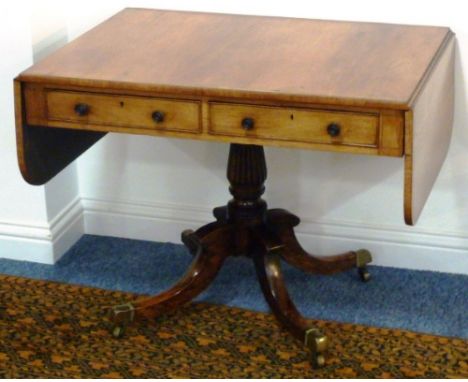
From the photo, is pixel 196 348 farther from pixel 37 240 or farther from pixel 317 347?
pixel 37 240

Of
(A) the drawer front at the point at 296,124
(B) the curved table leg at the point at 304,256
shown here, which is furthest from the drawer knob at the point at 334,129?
(B) the curved table leg at the point at 304,256

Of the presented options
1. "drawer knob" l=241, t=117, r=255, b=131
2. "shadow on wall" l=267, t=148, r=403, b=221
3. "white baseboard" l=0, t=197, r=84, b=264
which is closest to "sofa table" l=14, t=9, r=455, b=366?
"drawer knob" l=241, t=117, r=255, b=131

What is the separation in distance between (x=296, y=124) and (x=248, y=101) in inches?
4.8

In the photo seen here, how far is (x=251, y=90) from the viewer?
2.31m

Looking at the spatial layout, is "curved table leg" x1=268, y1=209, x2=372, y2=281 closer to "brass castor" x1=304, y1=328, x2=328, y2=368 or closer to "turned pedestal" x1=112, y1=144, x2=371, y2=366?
"turned pedestal" x1=112, y1=144, x2=371, y2=366

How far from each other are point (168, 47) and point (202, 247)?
0.59 m

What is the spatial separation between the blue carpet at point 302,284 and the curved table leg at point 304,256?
0.06m

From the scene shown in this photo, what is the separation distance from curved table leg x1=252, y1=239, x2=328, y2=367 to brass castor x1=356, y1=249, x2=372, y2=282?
33 centimetres

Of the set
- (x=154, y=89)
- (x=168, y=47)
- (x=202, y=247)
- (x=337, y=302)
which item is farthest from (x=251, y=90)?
(x=337, y=302)

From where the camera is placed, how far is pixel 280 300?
279 centimetres

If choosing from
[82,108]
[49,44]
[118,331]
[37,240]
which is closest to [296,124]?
[82,108]

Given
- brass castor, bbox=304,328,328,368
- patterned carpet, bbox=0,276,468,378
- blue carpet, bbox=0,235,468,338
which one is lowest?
blue carpet, bbox=0,235,468,338

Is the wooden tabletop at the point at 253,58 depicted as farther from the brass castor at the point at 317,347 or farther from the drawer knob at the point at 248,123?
the brass castor at the point at 317,347

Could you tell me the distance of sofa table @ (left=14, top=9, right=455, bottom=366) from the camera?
7.52 feet
